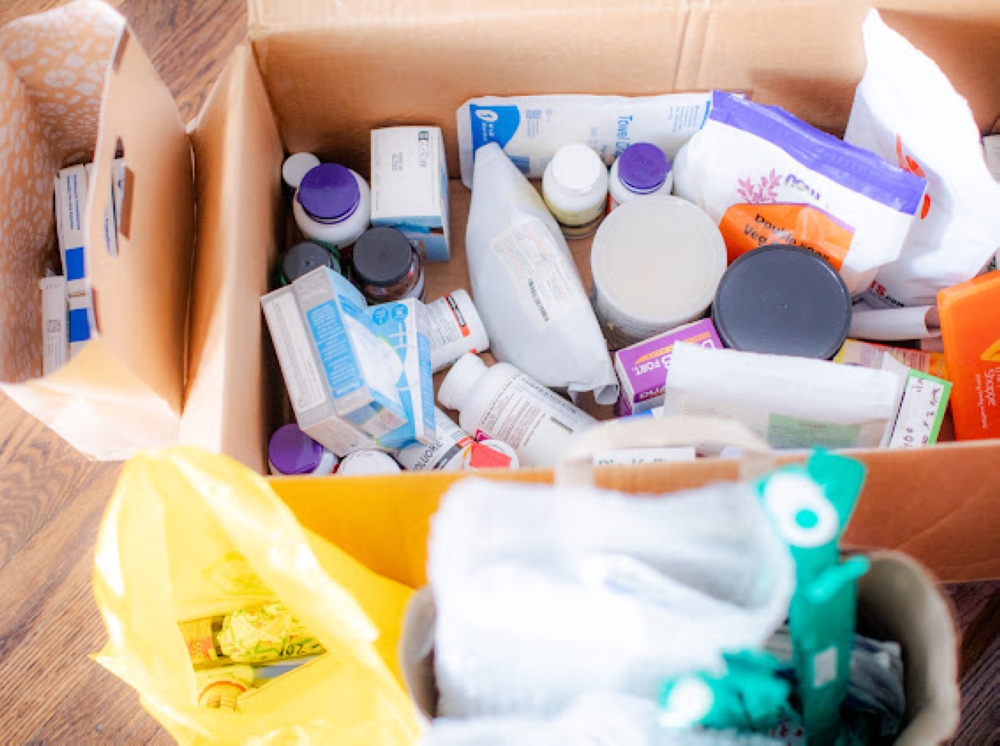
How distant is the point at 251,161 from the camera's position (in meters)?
0.70

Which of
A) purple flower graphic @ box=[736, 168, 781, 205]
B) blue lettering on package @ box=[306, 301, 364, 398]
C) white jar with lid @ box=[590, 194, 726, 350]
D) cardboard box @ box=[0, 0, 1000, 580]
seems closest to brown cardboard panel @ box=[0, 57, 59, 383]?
cardboard box @ box=[0, 0, 1000, 580]

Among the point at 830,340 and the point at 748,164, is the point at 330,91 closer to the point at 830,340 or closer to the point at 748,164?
the point at 748,164

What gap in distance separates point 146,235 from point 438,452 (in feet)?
0.89

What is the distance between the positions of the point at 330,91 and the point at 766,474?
1.66ft


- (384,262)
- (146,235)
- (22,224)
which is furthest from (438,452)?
(22,224)

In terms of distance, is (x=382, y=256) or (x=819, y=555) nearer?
(x=819, y=555)

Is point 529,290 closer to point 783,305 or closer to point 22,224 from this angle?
point 783,305

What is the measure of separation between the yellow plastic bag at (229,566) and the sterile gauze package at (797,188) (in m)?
0.41

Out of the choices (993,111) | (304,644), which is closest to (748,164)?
(993,111)

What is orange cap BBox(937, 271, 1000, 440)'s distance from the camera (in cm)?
68

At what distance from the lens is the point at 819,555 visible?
415mm

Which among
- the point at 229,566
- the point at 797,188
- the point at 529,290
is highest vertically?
the point at 797,188

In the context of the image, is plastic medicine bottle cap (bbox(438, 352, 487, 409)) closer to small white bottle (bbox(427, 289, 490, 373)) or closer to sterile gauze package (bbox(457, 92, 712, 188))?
small white bottle (bbox(427, 289, 490, 373))

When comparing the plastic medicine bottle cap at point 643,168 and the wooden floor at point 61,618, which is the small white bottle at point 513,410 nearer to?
the plastic medicine bottle cap at point 643,168
